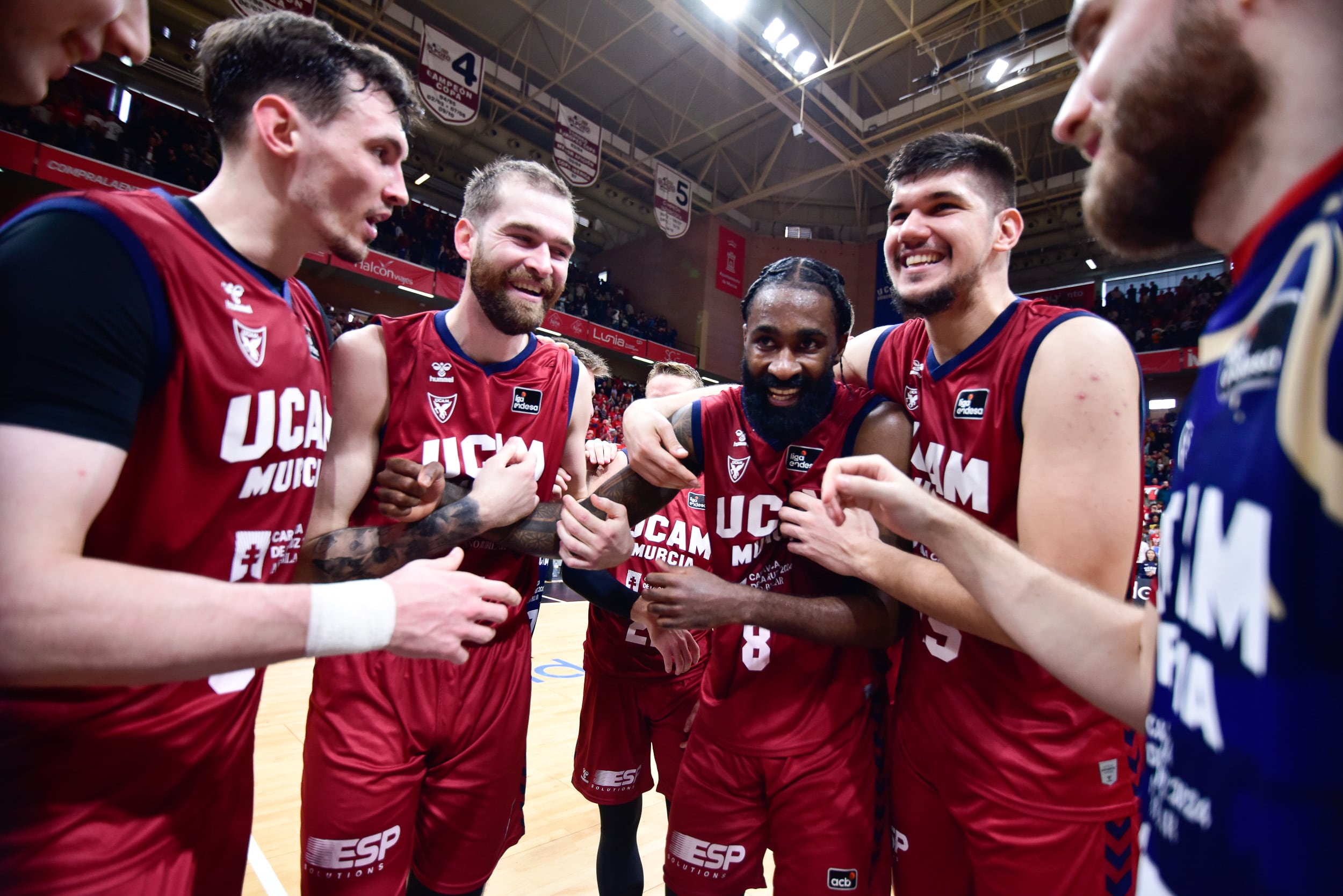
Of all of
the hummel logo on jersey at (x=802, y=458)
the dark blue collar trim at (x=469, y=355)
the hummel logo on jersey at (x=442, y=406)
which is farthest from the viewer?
the dark blue collar trim at (x=469, y=355)

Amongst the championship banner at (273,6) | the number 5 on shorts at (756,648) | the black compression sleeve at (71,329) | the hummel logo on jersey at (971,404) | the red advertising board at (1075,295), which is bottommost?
the number 5 on shorts at (756,648)

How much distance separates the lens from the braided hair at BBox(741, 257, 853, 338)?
216 centimetres

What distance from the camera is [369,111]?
1716 millimetres

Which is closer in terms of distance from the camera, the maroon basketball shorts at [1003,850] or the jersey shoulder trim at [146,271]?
the jersey shoulder trim at [146,271]

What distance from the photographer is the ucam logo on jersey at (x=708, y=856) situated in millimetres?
1985

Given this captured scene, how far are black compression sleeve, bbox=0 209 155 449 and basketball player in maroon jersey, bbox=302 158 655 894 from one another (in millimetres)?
927

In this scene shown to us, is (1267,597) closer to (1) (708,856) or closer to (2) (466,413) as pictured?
(1) (708,856)

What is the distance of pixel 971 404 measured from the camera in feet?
6.30

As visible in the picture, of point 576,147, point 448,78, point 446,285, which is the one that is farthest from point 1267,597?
point 446,285

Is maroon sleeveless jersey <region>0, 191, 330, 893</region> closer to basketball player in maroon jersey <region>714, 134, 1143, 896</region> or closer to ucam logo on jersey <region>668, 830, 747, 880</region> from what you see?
ucam logo on jersey <region>668, 830, 747, 880</region>

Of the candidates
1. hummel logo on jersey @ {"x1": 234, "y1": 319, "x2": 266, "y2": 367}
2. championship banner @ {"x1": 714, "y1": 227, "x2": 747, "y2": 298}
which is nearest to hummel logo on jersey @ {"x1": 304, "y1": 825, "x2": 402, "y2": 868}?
hummel logo on jersey @ {"x1": 234, "y1": 319, "x2": 266, "y2": 367}

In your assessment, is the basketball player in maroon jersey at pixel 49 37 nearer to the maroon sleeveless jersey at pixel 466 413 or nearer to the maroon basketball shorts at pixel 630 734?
the maroon sleeveless jersey at pixel 466 413

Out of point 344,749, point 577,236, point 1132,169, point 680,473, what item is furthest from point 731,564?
point 577,236

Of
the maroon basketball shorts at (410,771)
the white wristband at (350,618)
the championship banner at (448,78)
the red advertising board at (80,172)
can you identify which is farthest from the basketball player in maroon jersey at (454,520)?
the red advertising board at (80,172)
